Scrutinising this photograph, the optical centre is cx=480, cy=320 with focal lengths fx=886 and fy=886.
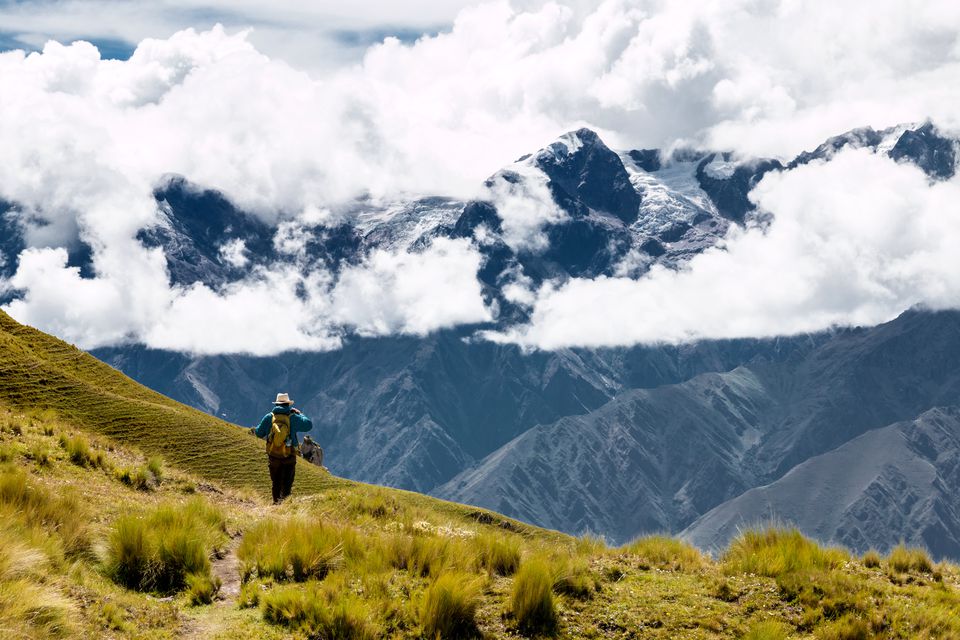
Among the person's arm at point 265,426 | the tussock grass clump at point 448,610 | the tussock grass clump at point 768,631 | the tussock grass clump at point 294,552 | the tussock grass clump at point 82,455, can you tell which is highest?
the person's arm at point 265,426

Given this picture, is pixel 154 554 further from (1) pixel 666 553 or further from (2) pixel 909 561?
(2) pixel 909 561

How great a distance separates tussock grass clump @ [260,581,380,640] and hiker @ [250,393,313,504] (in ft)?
40.2

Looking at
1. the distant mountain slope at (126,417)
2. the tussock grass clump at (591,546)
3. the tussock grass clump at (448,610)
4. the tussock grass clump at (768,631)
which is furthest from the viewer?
the distant mountain slope at (126,417)

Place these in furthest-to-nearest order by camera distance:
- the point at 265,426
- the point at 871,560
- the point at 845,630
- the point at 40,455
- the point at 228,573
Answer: the point at 265,426 < the point at 40,455 < the point at 871,560 < the point at 228,573 < the point at 845,630

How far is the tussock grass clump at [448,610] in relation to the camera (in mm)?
14367

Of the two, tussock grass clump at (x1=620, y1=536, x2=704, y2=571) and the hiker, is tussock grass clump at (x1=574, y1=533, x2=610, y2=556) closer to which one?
tussock grass clump at (x1=620, y1=536, x2=704, y2=571)

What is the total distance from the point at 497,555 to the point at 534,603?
2.62m

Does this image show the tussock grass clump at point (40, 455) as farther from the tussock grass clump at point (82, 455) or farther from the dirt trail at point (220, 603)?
the dirt trail at point (220, 603)

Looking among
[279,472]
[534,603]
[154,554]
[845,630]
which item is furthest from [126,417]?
[845,630]

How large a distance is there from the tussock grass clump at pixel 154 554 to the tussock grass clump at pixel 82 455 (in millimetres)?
8640

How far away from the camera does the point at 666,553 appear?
63.8ft

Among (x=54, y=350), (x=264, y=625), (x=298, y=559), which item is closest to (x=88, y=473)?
(x=298, y=559)

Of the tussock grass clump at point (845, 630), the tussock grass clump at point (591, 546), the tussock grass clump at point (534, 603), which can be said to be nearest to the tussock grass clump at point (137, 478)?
the tussock grass clump at point (591, 546)

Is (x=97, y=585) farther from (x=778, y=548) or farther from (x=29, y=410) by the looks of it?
(x=29, y=410)
